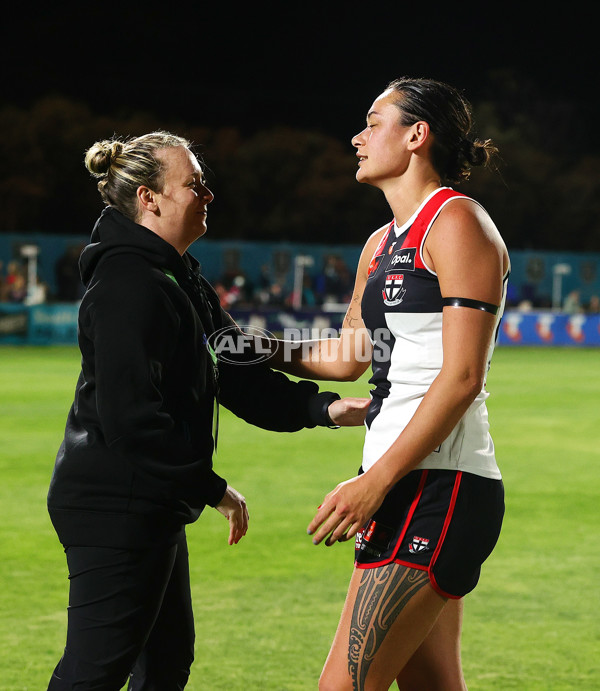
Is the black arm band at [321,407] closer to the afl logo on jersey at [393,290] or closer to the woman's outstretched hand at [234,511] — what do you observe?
the woman's outstretched hand at [234,511]

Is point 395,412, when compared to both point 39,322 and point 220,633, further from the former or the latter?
point 39,322

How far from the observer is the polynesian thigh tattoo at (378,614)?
295 centimetres

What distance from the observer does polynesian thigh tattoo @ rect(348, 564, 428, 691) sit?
9.68ft

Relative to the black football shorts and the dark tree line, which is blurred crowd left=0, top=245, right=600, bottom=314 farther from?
the black football shorts

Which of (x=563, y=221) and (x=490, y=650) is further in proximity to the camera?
(x=563, y=221)

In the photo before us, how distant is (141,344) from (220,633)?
2.78 metres

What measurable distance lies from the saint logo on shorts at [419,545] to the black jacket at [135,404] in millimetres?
607

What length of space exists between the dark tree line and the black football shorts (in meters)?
39.7

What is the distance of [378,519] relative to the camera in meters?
3.04

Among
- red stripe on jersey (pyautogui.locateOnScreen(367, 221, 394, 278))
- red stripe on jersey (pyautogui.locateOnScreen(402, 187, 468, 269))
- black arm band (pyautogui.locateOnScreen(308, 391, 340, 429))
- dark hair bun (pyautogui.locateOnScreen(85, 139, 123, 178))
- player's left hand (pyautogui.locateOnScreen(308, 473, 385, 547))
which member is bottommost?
player's left hand (pyautogui.locateOnScreen(308, 473, 385, 547))

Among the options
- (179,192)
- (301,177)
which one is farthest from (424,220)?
(301,177)

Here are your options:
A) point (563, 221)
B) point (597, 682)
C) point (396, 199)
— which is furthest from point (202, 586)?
point (563, 221)

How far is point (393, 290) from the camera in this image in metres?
3.03

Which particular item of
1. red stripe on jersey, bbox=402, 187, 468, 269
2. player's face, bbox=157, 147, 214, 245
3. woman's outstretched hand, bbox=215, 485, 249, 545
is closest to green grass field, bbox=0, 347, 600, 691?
woman's outstretched hand, bbox=215, 485, 249, 545
